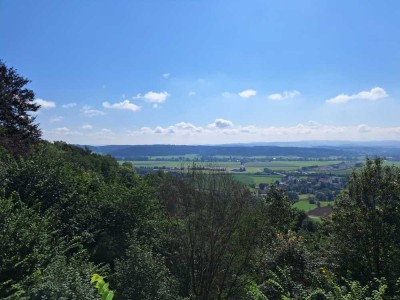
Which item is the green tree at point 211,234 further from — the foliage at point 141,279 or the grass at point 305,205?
the grass at point 305,205

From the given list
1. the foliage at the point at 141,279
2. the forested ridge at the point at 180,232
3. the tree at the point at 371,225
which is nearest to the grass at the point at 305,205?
the forested ridge at the point at 180,232

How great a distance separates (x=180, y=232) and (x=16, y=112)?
548 inches

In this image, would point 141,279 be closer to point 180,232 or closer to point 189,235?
point 189,235

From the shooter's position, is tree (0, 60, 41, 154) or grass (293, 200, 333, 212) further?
grass (293, 200, 333, 212)

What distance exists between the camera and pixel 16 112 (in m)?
24.6

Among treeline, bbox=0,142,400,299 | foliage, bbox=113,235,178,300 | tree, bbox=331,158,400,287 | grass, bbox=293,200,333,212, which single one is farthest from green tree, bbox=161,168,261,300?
grass, bbox=293,200,333,212

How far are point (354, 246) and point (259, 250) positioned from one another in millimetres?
5326

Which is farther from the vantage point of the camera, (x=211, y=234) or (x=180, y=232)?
(x=180, y=232)

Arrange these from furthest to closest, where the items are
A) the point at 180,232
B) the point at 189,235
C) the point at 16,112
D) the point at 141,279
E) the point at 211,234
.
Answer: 1. the point at 16,112
2. the point at 180,232
3. the point at 189,235
4. the point at 211,234
5. the point at 141,279

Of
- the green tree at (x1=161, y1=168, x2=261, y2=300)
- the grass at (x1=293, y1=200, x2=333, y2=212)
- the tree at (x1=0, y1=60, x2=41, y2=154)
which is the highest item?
the tree at (x1=0, y1=60, x2=41, y2=154)

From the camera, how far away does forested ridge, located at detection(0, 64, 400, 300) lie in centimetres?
1236

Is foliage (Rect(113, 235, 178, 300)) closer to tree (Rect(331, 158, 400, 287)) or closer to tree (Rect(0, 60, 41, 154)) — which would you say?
tree (Rect(331, 158, 400, 287))

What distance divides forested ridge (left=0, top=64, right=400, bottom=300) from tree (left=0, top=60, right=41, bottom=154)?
7 centimetres

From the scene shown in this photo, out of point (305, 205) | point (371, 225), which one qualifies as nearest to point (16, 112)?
point (371, 225)
